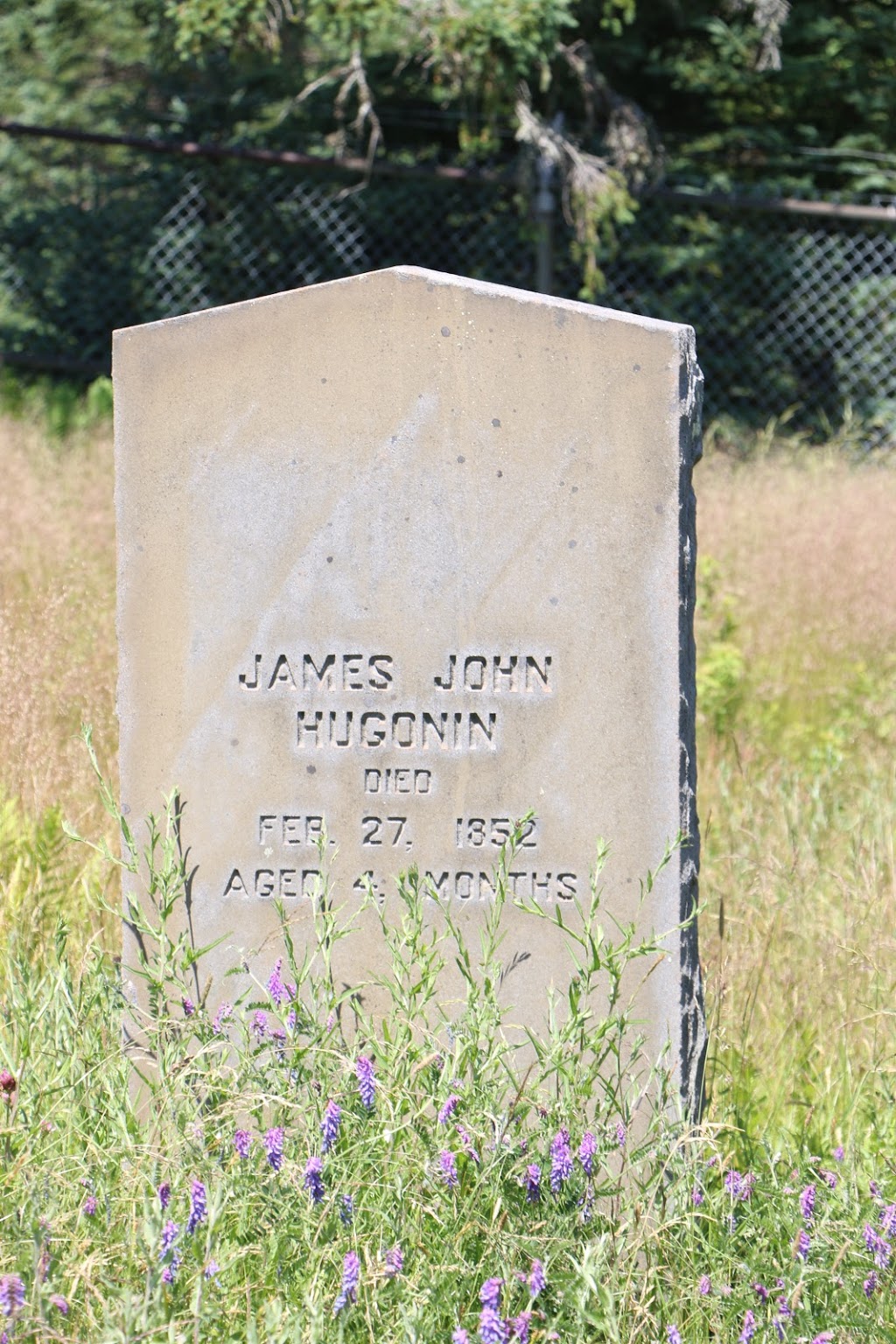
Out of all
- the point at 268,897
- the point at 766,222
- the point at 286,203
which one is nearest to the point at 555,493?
the point at 268,897

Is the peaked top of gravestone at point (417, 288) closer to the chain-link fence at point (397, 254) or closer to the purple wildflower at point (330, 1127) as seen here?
the purple wildflower at point (330, 1127)

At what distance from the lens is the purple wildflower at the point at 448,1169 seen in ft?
5.97

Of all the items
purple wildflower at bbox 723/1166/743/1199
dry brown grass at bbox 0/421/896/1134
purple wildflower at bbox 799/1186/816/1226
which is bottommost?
dry brown grass at bbox 0/421/896/1134

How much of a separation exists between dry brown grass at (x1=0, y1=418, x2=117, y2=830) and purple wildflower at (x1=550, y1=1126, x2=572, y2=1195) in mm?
1419

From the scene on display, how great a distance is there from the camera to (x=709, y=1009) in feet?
9.57

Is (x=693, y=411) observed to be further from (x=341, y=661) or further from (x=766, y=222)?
(x=766, y=222)

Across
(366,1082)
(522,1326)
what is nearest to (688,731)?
(366,1082)

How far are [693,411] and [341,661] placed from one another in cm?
73

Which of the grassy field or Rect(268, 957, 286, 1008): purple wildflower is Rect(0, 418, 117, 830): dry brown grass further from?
Rect(268, 957, 286, 1008): purple wildflower

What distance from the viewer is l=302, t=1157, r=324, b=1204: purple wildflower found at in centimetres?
176

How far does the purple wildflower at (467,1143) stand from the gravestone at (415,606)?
0.54 m

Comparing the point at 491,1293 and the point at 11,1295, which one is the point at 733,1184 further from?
the point at 11,1295

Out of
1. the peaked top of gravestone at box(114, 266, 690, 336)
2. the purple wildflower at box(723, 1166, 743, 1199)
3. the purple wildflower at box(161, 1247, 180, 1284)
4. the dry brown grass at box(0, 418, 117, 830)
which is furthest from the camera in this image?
the dry brown grass at box(0, 418, 117, 830)

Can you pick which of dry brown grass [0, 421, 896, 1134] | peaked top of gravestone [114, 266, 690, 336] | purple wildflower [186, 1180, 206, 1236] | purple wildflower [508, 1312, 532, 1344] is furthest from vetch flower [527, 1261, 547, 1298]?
peaked top of gravestone [114, 266, 690, 336]
